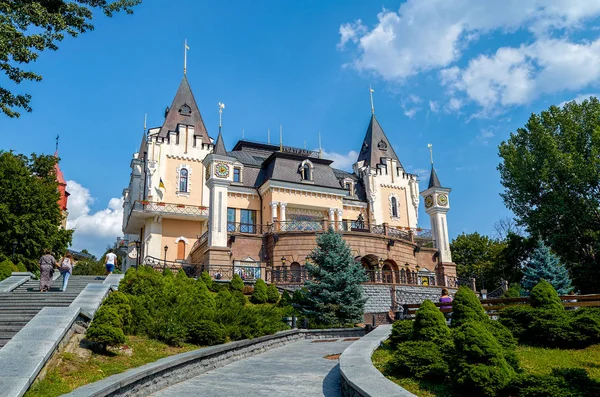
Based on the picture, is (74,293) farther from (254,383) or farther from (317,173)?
(317,173)

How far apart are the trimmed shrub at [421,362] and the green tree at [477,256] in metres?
43.5

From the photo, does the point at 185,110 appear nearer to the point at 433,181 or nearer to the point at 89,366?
the point at 433,181

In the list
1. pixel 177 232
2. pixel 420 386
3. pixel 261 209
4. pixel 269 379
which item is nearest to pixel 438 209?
pixel 261 209

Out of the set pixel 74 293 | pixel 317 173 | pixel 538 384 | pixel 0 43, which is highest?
pixel 317 173

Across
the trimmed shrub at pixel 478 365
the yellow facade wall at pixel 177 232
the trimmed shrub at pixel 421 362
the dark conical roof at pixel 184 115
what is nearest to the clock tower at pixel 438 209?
the yellow facade wall at pixel 177 232

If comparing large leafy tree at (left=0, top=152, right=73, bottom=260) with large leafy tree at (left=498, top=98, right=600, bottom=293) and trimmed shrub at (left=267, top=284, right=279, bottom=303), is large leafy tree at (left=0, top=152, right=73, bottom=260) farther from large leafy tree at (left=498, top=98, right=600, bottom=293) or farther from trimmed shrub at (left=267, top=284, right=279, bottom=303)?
large leafy tree at (left=498, top=98, right=600, bottom=293)

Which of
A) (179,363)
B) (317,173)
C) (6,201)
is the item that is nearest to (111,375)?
(179,363)

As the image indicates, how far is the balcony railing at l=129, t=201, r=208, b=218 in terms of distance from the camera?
120 feet

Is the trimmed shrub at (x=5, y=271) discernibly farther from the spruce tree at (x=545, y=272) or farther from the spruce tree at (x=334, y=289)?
the spruce tree at (x=545, y=272)

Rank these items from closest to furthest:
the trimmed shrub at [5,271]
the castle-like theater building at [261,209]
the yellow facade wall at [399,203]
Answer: the trimmed shrub at [5,271], the castle-like theater building at [261,209], the yellow facade wall at [399,203]

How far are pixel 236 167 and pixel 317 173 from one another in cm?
688

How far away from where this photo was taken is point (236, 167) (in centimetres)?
3984

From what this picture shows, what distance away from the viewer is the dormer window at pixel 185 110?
4191 cm

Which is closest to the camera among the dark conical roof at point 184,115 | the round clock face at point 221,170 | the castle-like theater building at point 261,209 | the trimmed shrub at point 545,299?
the trimmed shrub at point 545,299
